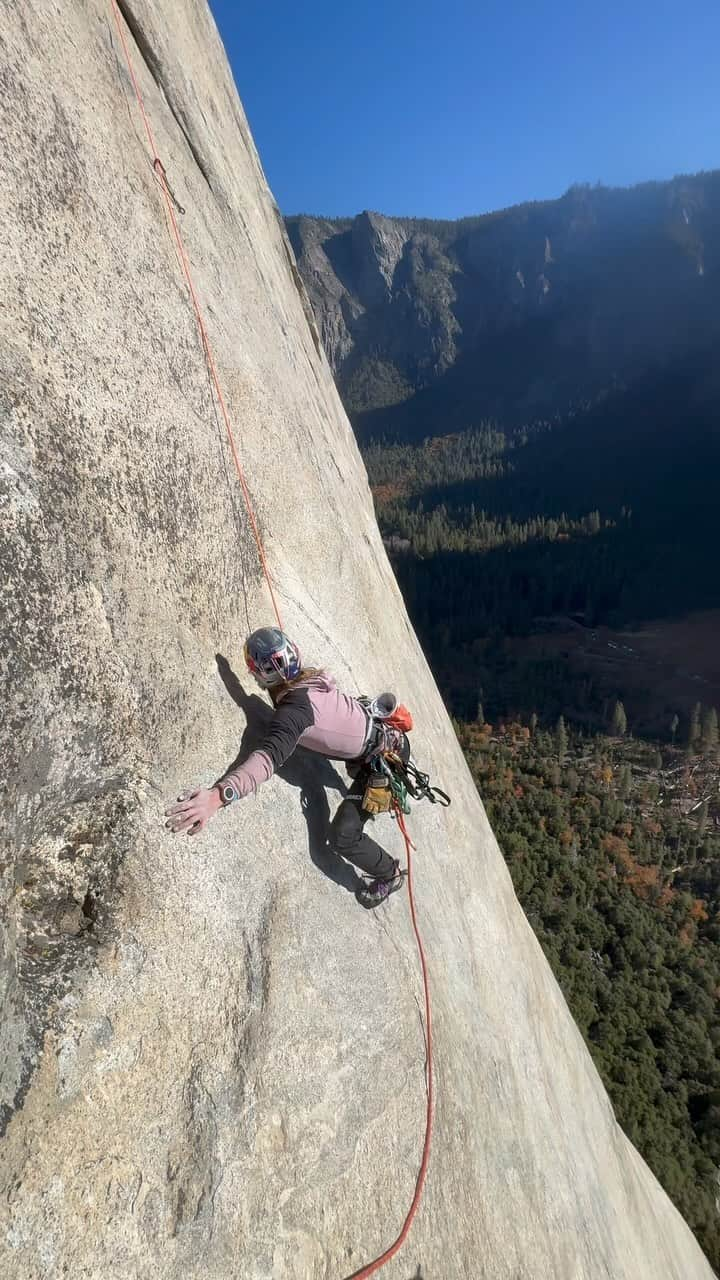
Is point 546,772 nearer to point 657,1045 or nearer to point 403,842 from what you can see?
point 657,1045

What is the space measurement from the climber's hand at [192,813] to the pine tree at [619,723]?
201 feet

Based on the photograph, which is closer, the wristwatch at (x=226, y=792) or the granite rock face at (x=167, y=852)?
the granite rock face at (x=167, y=852)

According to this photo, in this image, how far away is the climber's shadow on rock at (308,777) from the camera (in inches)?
179

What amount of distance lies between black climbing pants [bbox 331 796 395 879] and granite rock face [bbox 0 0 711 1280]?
163 millimetres

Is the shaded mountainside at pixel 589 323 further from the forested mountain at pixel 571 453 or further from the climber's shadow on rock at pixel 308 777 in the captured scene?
the climber's shadow on rock at pixel 308 777

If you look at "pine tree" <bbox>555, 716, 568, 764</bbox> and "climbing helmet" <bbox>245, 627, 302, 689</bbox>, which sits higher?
"climbing helmet" <bbox>245, 627, 302, 689</bbox>

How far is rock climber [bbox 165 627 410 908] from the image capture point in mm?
4023

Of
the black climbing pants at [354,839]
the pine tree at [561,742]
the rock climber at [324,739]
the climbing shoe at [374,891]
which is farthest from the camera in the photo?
the pine tree at [561,742]

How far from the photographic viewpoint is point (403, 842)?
19.9 ft

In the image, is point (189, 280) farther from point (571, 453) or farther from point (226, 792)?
point (571, 453)

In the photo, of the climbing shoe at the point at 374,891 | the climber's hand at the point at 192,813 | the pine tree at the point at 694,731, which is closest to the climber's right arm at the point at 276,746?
the climber's hand at the point at 192,813

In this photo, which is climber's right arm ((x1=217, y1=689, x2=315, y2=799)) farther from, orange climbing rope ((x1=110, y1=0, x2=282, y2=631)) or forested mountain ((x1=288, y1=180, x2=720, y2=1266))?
forested mountain ((x1=288, y1=180, x2=720, y2=1266))

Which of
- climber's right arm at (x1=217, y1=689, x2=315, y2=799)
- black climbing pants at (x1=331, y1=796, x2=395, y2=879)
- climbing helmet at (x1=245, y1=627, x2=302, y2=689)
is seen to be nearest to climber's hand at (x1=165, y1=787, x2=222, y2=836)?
climber's right arm at (x1=217, y1=689, x2=315, y2=799)

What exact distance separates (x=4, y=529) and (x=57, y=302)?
1.51 m
